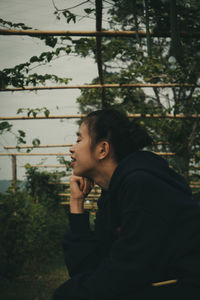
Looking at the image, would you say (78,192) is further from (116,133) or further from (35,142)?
(35,142)

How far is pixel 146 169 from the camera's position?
1234 millimetres

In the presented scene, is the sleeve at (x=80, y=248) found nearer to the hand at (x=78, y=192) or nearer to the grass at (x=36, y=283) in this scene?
the hand at (x=78, y=192)

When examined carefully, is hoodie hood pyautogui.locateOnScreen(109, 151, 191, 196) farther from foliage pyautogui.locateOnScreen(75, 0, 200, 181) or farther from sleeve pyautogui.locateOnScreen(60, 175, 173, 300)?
foliage pyautogui.locateOnScreen(75, 0, 200, 181)

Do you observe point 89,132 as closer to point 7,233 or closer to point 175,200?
point 175,200

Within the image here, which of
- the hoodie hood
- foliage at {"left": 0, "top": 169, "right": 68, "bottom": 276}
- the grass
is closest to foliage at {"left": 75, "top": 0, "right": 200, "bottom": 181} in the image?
the hoodie hood

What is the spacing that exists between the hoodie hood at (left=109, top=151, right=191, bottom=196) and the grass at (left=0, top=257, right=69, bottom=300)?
396cm

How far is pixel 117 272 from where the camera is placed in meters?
1.11

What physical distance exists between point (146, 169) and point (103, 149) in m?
0.34

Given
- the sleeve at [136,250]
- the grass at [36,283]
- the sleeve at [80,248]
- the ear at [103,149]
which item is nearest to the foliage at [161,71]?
the ear at [103,149]

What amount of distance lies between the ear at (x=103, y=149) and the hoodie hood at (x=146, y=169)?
177 mm

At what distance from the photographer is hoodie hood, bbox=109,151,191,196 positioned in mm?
1239

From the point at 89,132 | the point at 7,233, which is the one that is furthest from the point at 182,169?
the point at 89,132

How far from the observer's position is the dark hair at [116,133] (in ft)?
5.03

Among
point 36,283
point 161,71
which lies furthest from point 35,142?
point 161,71
